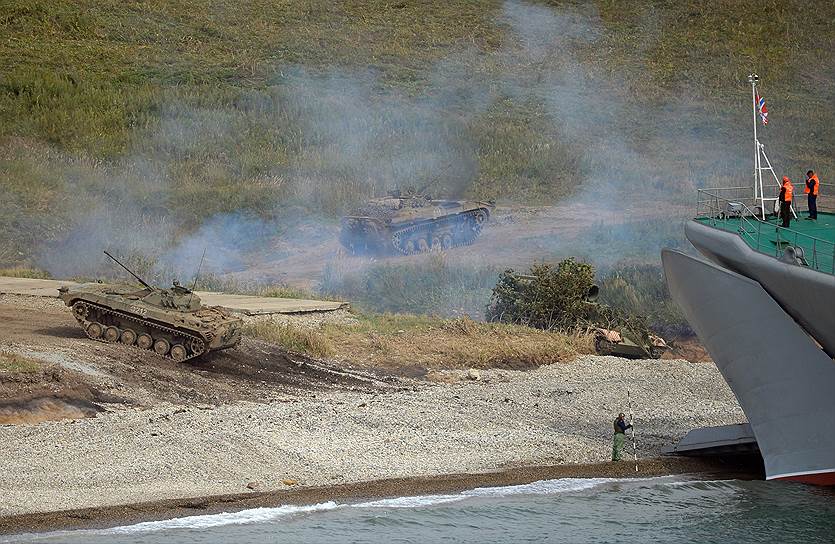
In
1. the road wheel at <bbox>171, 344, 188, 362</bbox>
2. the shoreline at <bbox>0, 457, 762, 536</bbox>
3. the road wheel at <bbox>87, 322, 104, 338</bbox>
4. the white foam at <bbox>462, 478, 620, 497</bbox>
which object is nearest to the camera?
the shoreline at <bbox>0, 457, 762, 536</bbox>

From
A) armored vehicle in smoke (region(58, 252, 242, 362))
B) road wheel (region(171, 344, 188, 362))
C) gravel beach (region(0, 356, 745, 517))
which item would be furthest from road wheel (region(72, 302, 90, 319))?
gravel beach (region(0, 356, 745, 517))

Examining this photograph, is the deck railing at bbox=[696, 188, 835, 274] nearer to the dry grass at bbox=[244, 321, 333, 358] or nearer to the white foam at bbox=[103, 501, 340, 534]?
the white foam at bbox=[103, 501, 340, 534]

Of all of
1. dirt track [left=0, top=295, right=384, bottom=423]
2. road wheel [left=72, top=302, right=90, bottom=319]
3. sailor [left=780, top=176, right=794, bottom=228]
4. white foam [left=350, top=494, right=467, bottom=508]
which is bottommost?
Answer: white foam [left=350, top=494, right=467, bottom=508]

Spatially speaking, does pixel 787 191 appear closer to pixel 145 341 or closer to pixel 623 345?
pixel 623 345

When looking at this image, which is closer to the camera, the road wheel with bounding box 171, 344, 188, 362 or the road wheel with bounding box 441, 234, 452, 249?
the road wheel with bounding box 171, 344, 188, 362

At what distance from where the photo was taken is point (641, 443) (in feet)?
61.8

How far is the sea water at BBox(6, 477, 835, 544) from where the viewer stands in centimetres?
A: 1403

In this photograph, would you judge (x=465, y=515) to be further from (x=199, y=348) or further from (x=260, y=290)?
(x=260, y=290)

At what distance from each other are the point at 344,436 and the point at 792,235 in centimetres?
665

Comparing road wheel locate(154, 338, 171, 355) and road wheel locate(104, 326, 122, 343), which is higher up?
road wheel locate(104, 326, 122, 343)

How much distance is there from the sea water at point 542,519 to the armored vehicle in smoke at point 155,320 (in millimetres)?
5977

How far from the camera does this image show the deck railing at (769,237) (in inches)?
611

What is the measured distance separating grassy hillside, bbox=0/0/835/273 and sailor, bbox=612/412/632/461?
58.7 feet

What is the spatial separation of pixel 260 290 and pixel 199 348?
27.6 ft
